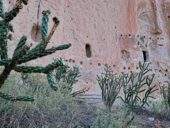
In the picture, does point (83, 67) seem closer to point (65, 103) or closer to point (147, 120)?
point (147, 120)

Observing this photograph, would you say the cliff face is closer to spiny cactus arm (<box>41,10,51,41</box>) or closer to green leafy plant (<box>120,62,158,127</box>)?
green leafy plant (<box>120,62,158,127</box>)

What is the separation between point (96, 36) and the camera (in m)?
7.54

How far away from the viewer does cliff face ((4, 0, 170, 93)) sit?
5.81 metres

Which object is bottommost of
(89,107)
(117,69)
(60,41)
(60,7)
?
(89,107)

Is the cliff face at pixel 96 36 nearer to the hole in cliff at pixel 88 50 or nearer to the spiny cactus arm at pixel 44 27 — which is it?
the hole in cliff at pixel 88 50

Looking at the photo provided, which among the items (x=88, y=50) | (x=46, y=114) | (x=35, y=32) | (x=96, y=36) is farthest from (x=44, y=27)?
(x=96, y=36)

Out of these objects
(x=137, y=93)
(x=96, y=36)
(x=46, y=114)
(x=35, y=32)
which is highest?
(x=96, y=36)

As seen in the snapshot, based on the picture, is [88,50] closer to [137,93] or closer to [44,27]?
[137,93]

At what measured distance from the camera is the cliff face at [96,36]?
581cm

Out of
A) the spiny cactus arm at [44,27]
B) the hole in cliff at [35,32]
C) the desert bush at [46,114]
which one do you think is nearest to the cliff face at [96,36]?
the hole in cliff at [35,32]

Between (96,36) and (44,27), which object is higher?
(96,36)

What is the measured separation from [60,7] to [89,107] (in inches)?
145

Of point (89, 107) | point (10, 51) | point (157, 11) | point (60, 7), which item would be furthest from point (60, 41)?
point (157, 11)

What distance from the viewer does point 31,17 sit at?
18.7 ft
